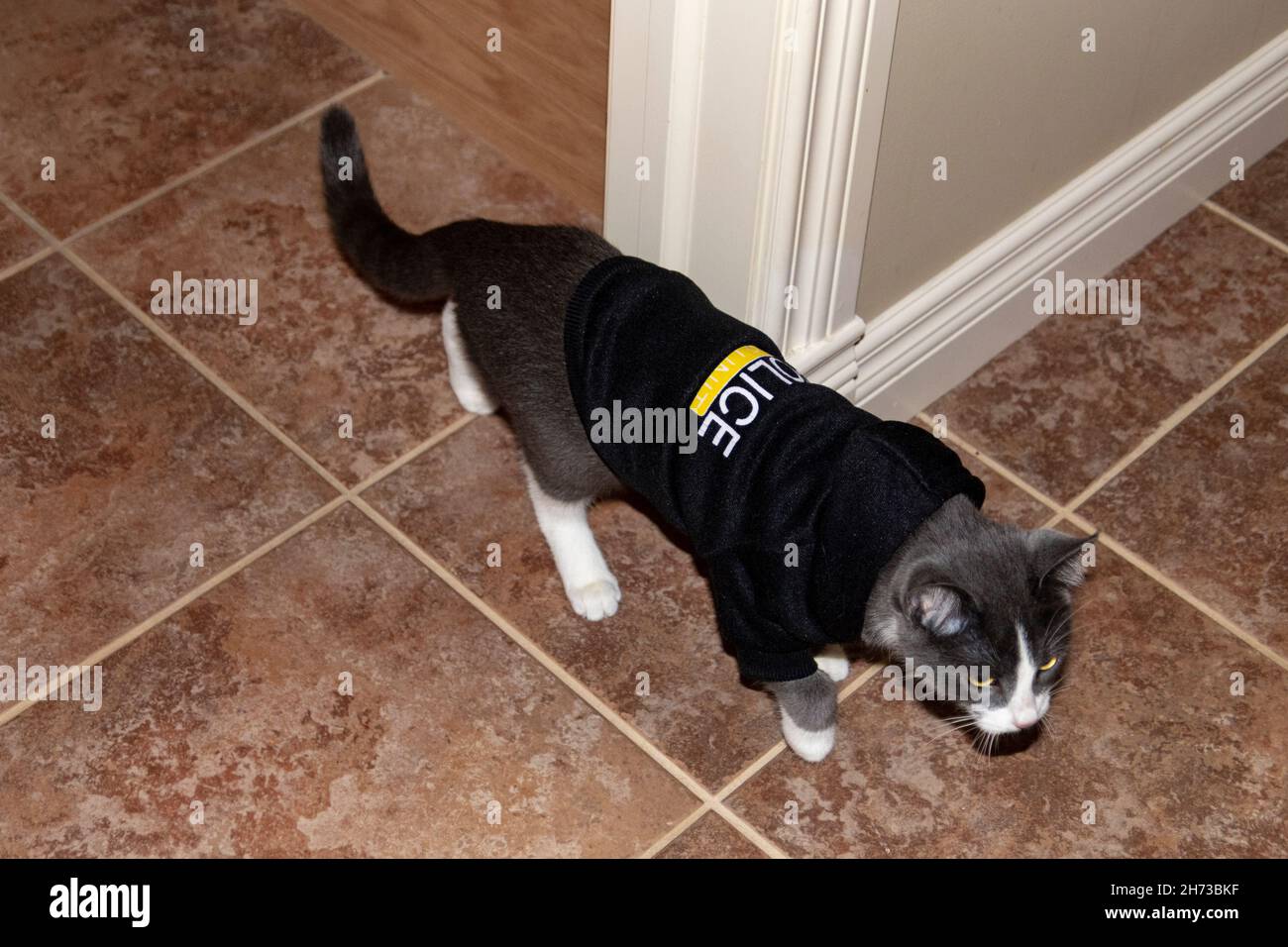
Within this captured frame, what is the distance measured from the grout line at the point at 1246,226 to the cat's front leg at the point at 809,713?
1090 mm

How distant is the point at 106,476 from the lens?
1898 mm

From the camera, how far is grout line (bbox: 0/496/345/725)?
5.56 ft

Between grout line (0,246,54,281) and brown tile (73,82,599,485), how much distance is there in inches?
1.9

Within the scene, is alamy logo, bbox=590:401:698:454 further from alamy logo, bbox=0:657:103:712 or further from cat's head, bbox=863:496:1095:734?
alamy logo, bbox=0:657:103:712

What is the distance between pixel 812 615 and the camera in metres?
1.50

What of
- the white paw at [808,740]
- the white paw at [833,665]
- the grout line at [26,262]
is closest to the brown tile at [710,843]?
the white paw at [808,740]

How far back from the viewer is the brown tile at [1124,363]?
6.57 ft

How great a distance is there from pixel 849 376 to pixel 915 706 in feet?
1.39

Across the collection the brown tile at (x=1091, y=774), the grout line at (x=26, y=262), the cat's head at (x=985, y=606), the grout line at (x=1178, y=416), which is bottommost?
the brown tile at (x=1091, y=774)

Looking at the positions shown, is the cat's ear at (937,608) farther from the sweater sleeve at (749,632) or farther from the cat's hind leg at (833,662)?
the cat's hind leg at (833,662)

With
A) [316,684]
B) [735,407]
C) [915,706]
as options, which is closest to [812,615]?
[735,407]

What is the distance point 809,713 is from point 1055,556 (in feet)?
1.13

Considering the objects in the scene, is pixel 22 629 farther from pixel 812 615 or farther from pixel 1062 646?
pixel 1062 646

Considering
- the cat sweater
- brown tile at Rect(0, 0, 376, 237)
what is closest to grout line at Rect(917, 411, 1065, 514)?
the cat sweater
